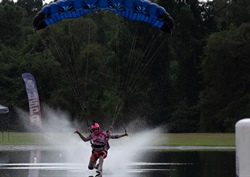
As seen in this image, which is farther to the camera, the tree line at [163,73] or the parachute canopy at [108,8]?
the tree line at [163,73]

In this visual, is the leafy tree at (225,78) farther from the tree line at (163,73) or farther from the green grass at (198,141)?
the green grass at (198,141)

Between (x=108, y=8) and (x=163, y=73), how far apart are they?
53829 millimetres

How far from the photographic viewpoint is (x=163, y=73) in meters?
75.1

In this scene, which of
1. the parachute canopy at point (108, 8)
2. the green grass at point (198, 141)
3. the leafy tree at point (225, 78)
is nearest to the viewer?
the parachute canopy at point (108, 8)

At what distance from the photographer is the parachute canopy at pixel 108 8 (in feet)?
68.9

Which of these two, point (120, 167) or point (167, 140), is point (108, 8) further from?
point (167, 140)

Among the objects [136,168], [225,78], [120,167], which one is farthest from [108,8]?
[225,78]

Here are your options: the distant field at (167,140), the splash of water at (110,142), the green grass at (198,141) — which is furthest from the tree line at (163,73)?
the green grass at (198,141)

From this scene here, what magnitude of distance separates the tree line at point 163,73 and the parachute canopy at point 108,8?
43252 millimetres

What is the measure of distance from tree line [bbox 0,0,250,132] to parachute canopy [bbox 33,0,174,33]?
43252mm

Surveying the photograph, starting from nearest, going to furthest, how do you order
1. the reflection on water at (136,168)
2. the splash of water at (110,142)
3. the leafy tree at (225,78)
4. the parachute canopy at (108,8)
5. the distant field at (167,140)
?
the parachute canopy at (108,8) < the reflection on water at (136,168) < the splash of water at (110,142) < the distant field at (167,140) < the leafy tree at (225,78)

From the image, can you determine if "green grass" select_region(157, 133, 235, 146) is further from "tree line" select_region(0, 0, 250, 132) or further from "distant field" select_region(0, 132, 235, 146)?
"tree line" select_region(0, 0, 250, 132)

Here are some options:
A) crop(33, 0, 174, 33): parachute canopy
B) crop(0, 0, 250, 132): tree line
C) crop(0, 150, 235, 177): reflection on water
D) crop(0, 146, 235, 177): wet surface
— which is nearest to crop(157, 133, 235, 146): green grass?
crop(0, 146, 235, 177): wet surface

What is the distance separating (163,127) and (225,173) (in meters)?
49.4
